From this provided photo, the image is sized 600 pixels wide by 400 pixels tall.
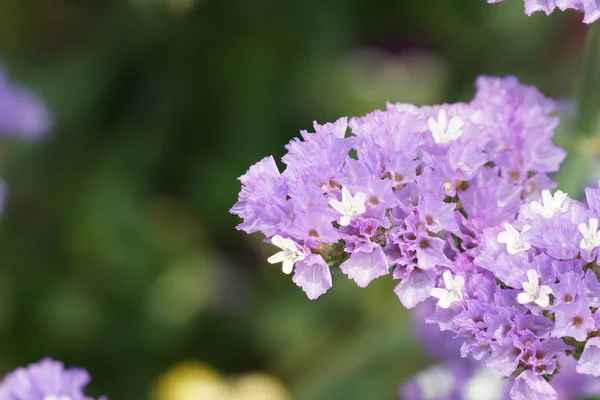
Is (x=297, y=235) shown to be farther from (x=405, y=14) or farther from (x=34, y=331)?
(x=405, y=14)

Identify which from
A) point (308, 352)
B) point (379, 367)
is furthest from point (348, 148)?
point (308, 352)

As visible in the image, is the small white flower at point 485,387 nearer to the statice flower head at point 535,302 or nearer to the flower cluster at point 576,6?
the statice flower head at point 535,302

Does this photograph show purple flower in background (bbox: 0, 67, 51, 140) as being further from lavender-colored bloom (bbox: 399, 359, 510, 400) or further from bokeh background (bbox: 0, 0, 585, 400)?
lavender-colored bloom (bbox: 399, 359, 510, 400)

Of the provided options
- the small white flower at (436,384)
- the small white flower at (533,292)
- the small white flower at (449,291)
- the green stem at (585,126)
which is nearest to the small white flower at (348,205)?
the small white flower at (449,291)

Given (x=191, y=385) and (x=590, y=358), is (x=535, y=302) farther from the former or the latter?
(x=191, y=385)

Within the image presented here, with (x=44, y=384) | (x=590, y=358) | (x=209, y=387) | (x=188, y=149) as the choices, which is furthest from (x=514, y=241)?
(x=188, y=149)
